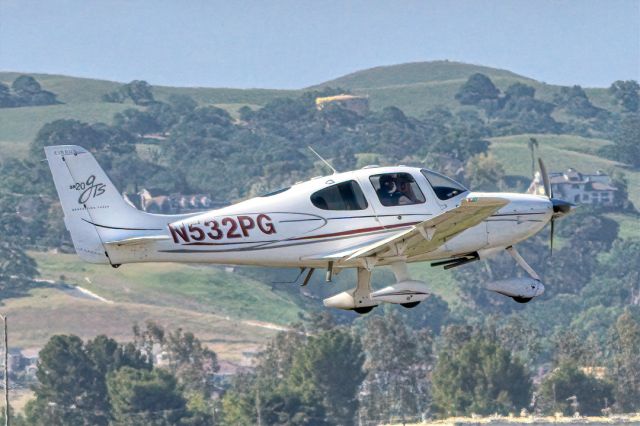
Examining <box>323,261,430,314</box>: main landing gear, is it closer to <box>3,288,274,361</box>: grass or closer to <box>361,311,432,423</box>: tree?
<box>361,311,432,423</box>: tree

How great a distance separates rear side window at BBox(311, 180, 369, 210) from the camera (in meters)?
33.4

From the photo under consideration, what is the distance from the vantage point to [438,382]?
117 meters

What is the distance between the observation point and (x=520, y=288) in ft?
114

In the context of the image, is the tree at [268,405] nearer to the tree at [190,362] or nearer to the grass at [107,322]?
the tree at [190,362]

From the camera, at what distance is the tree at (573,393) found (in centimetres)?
11431

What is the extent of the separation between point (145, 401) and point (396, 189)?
7922cm

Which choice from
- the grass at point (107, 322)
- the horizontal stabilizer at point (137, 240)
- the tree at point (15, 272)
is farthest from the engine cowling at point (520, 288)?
the tree at point (15, 272)

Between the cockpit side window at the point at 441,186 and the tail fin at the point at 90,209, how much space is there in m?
4.94

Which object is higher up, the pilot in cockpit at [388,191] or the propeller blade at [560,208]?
the pilot in cockpit at [388,191]

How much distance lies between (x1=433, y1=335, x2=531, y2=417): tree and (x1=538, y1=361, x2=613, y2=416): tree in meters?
1.68

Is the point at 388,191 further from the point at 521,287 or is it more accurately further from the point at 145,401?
the point at 145,401

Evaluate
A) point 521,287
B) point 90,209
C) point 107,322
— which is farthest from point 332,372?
point 90,209

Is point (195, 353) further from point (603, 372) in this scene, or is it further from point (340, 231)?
point (340, 231)

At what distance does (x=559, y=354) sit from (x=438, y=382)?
749 inches
